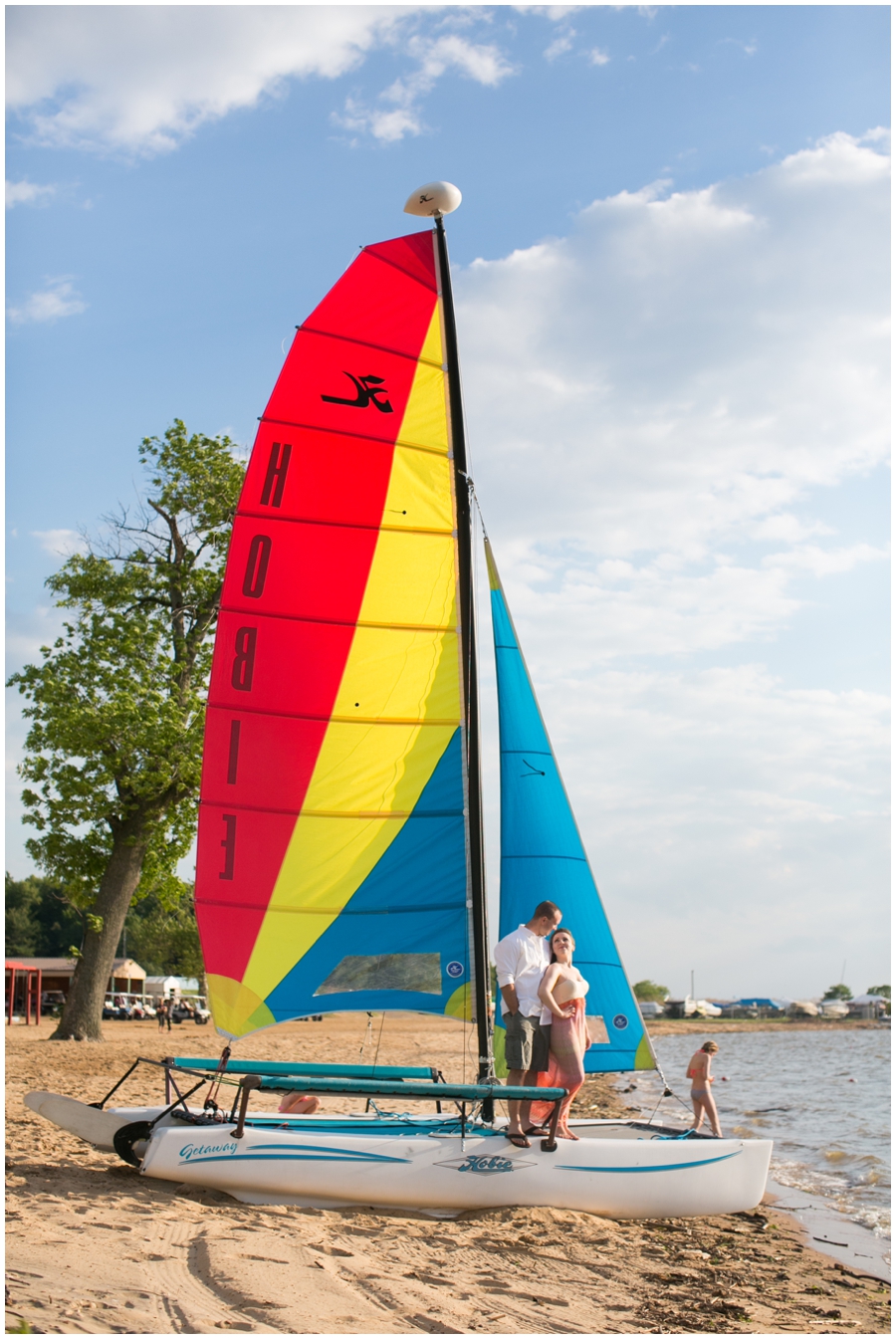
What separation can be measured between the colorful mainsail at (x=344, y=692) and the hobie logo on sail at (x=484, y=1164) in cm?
147

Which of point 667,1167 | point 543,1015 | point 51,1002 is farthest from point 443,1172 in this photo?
point 51,1002

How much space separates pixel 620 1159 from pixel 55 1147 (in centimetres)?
483

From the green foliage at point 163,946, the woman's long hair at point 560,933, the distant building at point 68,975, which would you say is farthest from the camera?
the green foliage at point 163,946

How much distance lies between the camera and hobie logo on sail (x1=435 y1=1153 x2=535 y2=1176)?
25.0 feet

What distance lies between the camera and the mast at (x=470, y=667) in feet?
29.0

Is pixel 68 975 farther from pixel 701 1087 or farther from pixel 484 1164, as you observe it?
pixel 484 1164

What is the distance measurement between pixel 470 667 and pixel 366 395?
2634 mm

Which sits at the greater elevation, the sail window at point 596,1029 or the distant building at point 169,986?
the sail window at point 596,1029

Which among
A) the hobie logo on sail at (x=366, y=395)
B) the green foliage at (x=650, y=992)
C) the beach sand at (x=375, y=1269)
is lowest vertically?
the green foliage at (x=650, y=992)

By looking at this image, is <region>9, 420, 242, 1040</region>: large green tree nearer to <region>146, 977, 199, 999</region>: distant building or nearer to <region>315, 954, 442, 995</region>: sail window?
<region>315, 954, 442, 995</region>: sail window

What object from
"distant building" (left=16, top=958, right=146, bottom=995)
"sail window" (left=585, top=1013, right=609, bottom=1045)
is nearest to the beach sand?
"sail window" (left=585, top=1013, right=609, bottom=1045)

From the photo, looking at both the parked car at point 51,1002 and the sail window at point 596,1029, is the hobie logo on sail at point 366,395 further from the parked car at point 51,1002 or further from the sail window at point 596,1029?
the parked car at point 51,1002

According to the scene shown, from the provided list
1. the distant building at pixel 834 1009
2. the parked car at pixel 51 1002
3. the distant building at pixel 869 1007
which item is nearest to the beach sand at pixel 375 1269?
the parked car at pixel 51 1002

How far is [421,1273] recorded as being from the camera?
5.89 m
